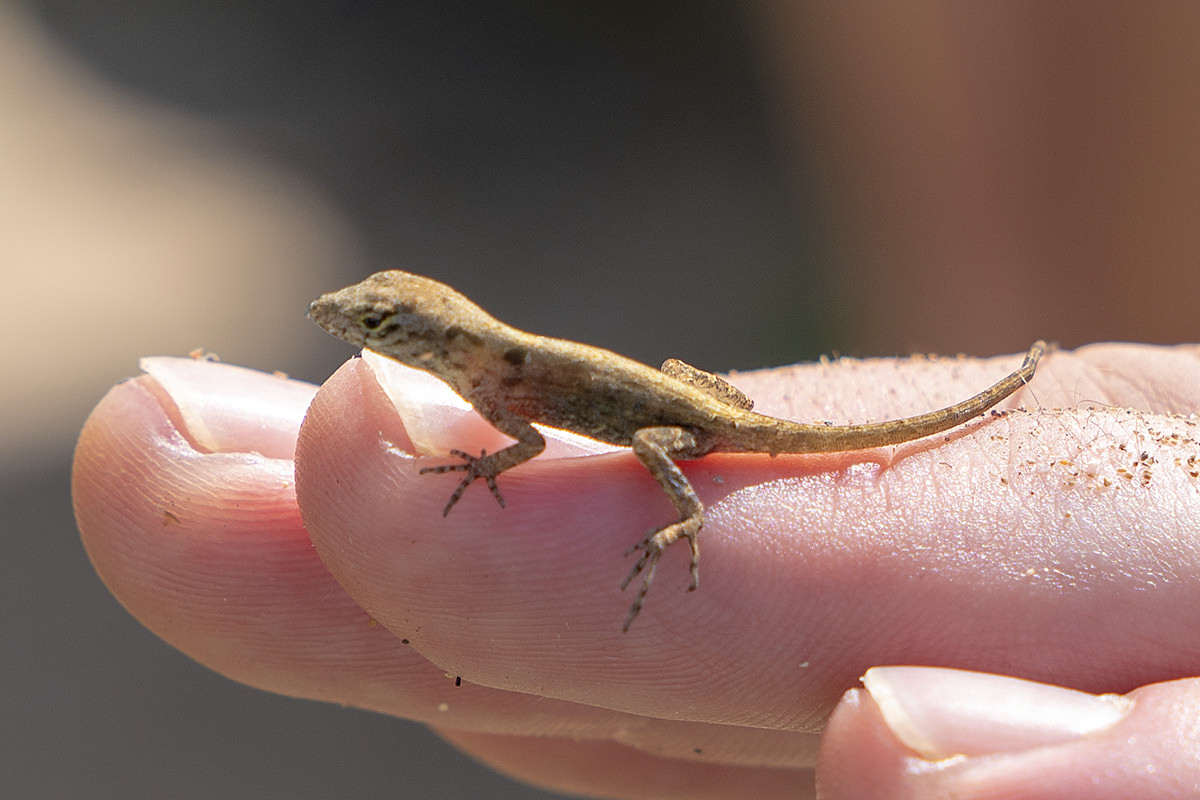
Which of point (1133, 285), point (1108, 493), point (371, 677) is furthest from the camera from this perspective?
point (1133, 285)

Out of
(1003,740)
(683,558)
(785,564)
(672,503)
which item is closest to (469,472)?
(672,503)

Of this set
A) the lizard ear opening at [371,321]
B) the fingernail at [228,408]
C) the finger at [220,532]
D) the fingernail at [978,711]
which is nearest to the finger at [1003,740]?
the fingernail at [978,711]

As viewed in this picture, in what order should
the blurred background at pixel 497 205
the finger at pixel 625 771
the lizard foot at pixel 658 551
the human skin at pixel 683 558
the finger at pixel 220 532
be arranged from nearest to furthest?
the human skin at pixel 683 558, the lizard foot at pixel 658 551, the finger at pixel 220 532, the finger at pixel 625 771, the blurred background at pixel 497 205

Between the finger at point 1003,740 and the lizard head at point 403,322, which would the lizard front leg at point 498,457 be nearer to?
the lizard head at point 403,322

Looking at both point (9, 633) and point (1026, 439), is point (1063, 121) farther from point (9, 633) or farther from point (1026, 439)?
point (9, 633)

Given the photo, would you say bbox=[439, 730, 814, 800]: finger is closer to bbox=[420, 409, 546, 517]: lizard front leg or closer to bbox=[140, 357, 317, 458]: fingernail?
bbox=[140, 357, 317, 458]: fingernail

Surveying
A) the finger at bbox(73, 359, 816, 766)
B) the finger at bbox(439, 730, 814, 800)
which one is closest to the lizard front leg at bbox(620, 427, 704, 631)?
the finger at bbox(73, 359, 816, 766)

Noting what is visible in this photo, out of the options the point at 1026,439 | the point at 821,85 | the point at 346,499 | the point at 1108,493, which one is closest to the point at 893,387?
the point at 1026,439
